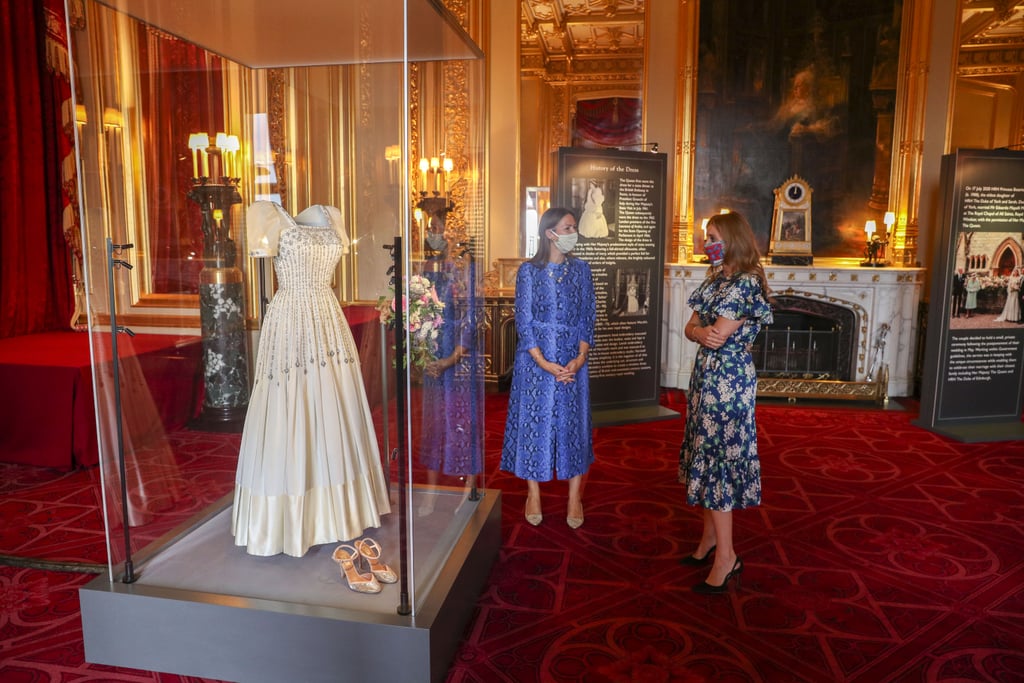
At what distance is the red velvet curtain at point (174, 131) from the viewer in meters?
2.48

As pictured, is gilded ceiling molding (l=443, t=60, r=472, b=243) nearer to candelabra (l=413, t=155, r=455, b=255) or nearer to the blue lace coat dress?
candelabra (l=413, t=155, r=455, b=255)

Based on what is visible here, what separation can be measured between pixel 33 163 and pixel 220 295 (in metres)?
3.55

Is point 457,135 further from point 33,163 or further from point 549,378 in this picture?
point 33,163

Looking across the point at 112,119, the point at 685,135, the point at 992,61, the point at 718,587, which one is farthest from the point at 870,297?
the point at 112,119

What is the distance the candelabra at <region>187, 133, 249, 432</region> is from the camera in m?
2.59

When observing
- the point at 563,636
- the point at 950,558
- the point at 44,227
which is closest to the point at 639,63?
the point at 44,227

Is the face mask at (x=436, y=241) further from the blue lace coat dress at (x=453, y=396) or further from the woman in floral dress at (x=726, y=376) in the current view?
the woman in floral dress at (x=726, y=376)

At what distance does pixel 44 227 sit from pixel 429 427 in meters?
4.31

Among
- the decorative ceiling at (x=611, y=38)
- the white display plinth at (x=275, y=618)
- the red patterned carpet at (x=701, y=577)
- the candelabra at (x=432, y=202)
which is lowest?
the red patterned carpet at (x=701, y=577)

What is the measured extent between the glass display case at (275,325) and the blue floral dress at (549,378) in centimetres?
67

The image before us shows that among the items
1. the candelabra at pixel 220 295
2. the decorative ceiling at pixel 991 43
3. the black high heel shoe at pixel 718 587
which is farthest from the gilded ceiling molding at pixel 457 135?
the decorative ceiling at pixel 991 43

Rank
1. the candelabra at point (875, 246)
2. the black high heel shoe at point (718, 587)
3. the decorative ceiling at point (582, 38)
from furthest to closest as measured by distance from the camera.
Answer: the decorative ceiling at point (582, 38) → the candelabra at point (875, 246) → the black high heel shoe at point (718, 587)

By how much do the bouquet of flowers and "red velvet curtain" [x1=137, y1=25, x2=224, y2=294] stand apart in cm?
86

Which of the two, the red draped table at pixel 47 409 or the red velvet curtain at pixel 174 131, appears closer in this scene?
the red velvet curtain at pixel 174 131
